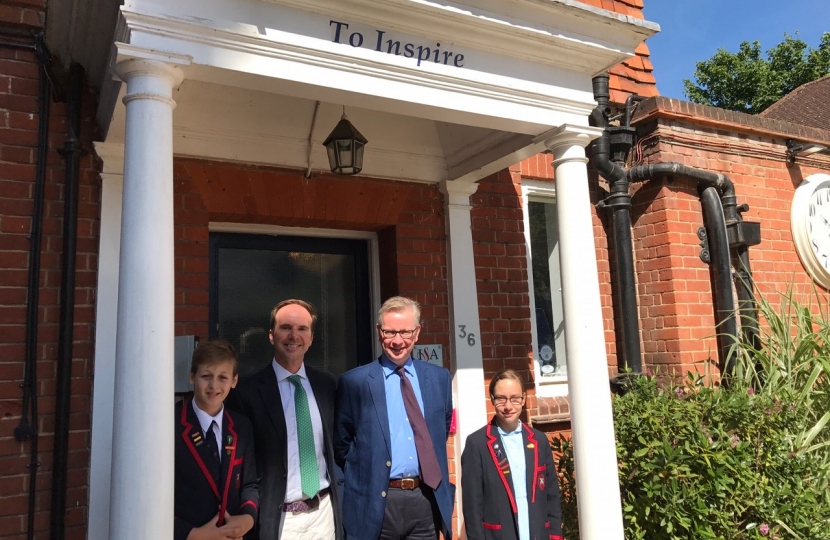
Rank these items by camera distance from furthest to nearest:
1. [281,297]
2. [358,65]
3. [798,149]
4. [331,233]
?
1. [798,149]
2. [331,233]
3. [281,297]
4. [358,65]

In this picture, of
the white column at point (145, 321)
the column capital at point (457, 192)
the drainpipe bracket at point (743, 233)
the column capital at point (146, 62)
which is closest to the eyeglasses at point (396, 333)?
the white column at point (145, 321)

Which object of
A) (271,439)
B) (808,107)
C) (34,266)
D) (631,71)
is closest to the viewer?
(271,439)

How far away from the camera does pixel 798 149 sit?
6.46 metres

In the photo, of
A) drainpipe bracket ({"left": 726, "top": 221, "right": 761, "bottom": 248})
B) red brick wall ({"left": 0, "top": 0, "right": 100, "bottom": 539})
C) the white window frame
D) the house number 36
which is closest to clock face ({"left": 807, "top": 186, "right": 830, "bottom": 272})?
drainpipe bracket ({"left": 726, "top": 221, "right": 761, "bottom": 248})

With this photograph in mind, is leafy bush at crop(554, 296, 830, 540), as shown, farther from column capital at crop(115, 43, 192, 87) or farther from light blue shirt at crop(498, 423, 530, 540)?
column capital at crop(115, 43, 192, 87)

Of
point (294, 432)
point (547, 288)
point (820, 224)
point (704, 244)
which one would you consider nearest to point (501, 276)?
point (547, 288)

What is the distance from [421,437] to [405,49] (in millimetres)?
1850

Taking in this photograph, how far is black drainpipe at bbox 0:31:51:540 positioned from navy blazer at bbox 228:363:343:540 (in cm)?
114

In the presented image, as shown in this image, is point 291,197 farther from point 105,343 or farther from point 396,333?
point 396,333

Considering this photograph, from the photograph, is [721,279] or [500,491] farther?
[721,279]

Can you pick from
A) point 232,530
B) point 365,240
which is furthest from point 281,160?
point 232,530

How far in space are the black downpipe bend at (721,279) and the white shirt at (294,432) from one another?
148 inches

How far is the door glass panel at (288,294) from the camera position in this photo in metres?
4.48

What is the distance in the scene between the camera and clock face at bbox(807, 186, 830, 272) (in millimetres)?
6441
